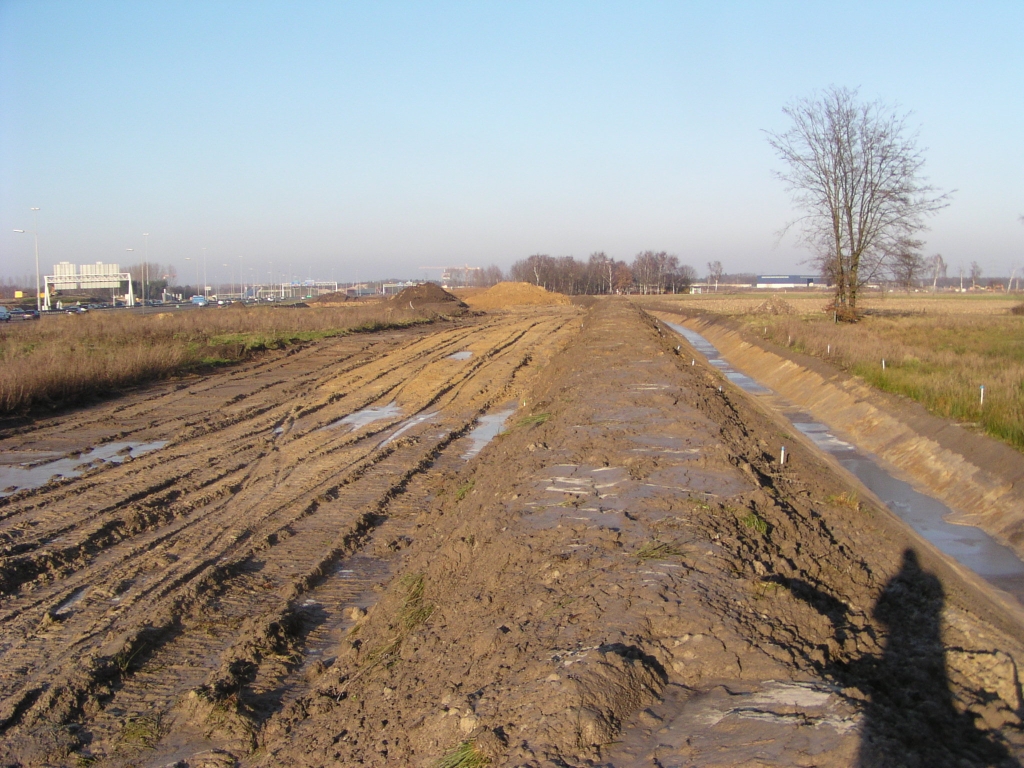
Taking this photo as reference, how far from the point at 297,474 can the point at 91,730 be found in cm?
614

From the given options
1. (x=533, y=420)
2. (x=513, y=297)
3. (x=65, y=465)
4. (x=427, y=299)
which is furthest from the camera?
(x=513, y=297)

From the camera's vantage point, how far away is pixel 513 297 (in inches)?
3310

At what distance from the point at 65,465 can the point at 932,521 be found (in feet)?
40.9

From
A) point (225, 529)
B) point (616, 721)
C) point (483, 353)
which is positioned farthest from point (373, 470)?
point (483, 353)

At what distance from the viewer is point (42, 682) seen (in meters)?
5.04

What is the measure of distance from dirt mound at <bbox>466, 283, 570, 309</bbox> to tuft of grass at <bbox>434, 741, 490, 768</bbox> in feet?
254

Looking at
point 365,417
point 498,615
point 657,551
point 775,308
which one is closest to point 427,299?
point 775,308

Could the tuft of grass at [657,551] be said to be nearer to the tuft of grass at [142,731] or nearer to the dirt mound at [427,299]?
the tuft of grass at [142,731]

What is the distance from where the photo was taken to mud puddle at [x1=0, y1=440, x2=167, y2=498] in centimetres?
1039

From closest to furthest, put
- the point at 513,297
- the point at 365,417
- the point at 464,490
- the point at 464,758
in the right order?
1. the point at 464,758
2. the point at 464,490
3. the point at 365,417
4. the point at 513,297

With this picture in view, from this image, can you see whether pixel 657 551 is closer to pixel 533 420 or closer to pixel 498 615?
pixel 498 615

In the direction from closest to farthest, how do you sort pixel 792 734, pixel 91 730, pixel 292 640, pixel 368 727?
pixel 792 734, pixel 368 727, pixel 91 730, pixel 292 640

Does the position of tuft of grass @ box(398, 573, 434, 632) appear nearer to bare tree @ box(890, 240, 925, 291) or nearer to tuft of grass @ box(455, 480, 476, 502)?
tuft of grass @ box(455, 480, 476, 502)

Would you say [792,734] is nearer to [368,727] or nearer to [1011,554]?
[368,727]
